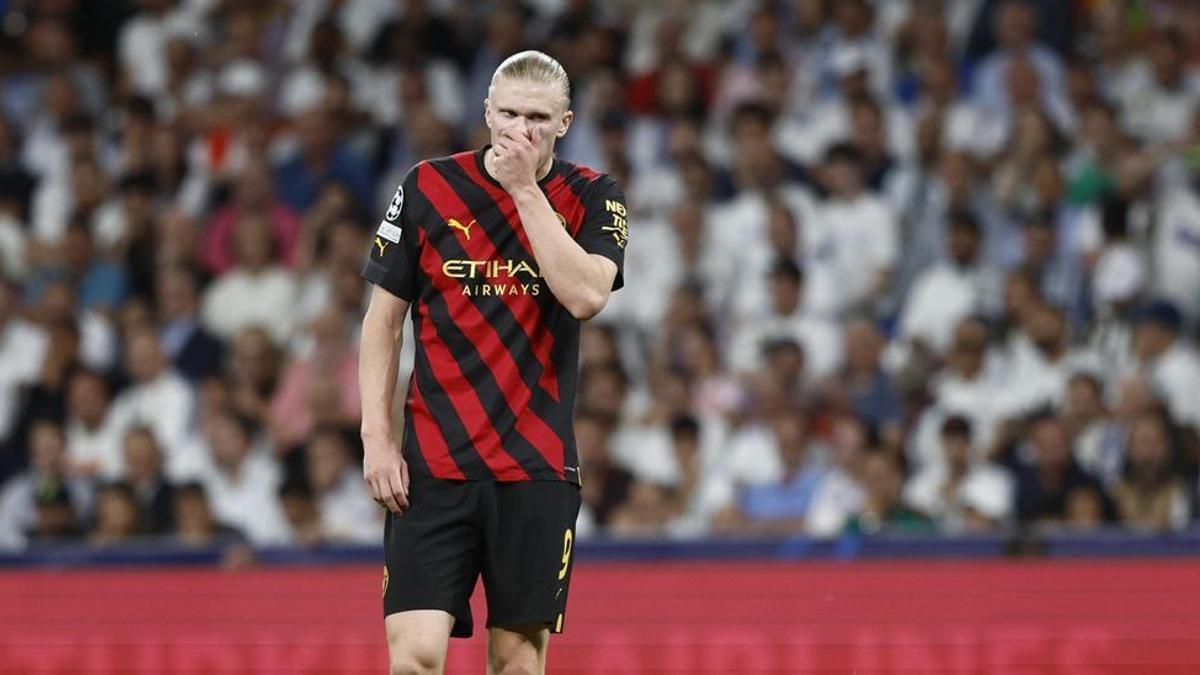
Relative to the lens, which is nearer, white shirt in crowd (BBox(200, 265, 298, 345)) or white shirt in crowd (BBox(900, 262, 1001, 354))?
white shirt in crowd (BBox(900, 262, 1001, 354))

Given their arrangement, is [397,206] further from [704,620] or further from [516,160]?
[704,620]

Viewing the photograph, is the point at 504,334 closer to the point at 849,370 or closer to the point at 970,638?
the point at 970,638

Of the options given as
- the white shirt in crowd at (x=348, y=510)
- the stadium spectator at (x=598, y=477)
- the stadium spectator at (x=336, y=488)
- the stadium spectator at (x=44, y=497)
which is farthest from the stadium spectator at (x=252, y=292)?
A: the stadium spectator at (x=598, y=477)

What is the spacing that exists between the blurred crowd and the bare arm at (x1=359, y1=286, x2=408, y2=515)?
3.85m

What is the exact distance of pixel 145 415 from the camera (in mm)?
11414

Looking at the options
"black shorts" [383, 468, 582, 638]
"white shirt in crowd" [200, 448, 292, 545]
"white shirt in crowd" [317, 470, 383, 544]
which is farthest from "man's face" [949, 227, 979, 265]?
"black shorts" [383, 468, 582, 638]

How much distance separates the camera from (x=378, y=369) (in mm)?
5254

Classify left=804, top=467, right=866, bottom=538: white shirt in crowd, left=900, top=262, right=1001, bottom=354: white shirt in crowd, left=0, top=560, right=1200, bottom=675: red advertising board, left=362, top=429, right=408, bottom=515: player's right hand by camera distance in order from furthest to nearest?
left=900, top=262, right=1001, bottom=354: white shirt in crowd → left=804, top=467, right=866, bottom=538: white shirt in crowd → left=0, top=560, right=1200, bottom=675: red advertising board → left=362, top=429, right=408, bottom=515: player's right hand

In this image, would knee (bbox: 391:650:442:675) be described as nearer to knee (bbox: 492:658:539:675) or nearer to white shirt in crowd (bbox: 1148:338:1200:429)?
knee (bbox: 492:658:539:675)

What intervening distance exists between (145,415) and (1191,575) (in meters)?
6.05

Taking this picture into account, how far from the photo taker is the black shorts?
17.0ft

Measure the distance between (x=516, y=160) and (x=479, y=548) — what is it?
100 centimetres

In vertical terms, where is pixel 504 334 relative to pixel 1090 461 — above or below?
above

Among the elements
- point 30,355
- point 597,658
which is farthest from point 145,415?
point 597,658
